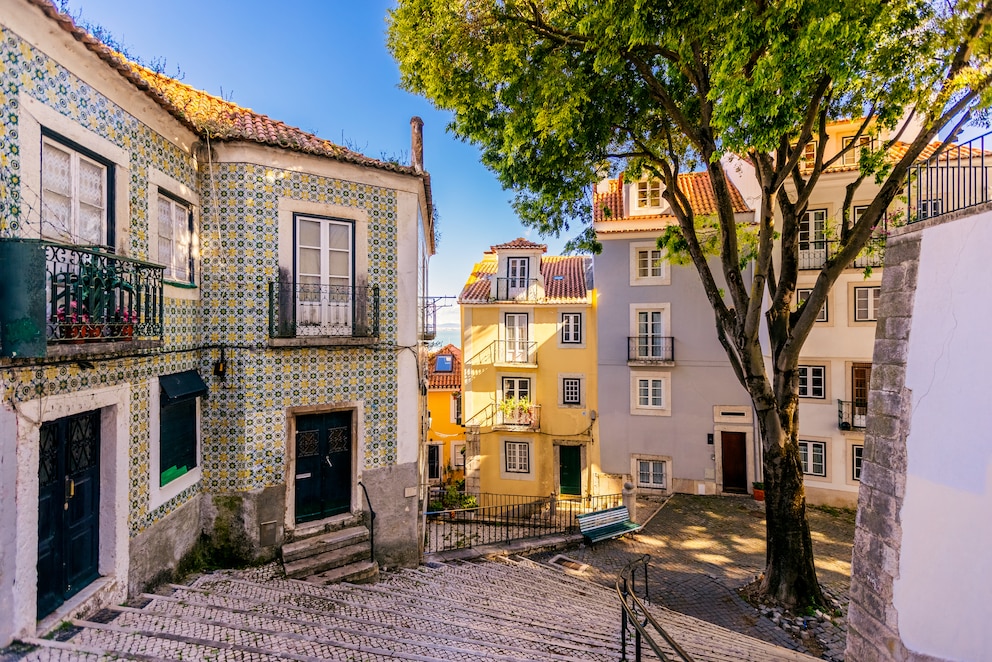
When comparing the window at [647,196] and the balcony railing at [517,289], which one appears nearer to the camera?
the window at [647,196]

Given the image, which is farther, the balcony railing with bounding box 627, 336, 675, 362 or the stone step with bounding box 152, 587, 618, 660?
the balcony railing with bounding box 627, 336, 675, 362

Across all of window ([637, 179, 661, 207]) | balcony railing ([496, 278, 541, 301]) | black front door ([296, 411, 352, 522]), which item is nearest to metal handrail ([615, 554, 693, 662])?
black front door ([296, 411, 352, 522])

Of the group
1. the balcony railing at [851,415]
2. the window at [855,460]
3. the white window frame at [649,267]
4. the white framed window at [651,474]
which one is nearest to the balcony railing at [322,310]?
the white window frame at [649,267]

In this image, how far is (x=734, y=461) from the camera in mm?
16219

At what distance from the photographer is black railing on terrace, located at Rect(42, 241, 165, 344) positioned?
14.1 ft

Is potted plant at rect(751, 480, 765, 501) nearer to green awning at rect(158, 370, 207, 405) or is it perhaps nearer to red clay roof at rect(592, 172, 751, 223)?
red clay roof at rect(592, 172, 751, 223)

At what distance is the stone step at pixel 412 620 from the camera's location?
5512 millimetres

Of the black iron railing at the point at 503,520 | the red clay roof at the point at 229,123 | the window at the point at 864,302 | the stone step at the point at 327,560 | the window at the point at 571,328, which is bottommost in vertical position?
the black iron railing at the point at 503,520

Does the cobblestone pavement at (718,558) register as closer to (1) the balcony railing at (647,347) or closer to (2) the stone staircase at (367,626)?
(2) the stone staircase at (367,626)

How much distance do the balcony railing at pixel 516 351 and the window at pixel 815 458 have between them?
969 centimetres

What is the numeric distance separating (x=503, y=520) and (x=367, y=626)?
40.0 feet

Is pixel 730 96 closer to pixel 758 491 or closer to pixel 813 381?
pixel 813 381

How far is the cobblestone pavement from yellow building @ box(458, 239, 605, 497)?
3.89 meters

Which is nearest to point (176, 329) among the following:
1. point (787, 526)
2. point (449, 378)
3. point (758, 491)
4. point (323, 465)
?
point (323, 465)
